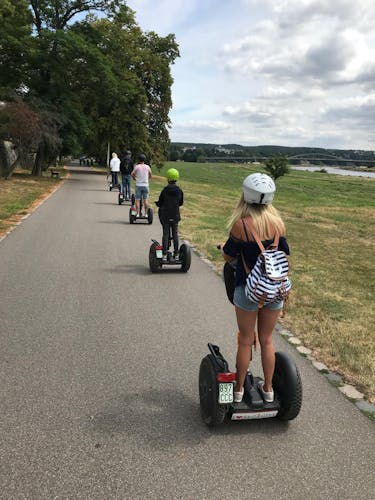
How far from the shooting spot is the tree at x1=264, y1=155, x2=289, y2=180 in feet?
228

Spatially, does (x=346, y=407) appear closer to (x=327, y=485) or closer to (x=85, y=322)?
(x=327, y=485)

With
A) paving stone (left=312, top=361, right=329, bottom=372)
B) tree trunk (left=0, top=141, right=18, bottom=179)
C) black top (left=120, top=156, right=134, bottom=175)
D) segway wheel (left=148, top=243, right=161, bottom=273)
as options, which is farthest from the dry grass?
paving stone (left=312, top=361, right=329, bottom=372)

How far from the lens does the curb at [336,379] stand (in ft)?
12.8

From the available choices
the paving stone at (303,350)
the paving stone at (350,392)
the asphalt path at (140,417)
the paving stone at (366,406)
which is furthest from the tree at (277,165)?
the paving stone at (366,406)

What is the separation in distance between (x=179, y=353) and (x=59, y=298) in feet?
7.94

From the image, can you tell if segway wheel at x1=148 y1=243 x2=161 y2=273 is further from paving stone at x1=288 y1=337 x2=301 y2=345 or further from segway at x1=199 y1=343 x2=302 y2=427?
segway at x1=199 y1=343 x2=302 y2=427

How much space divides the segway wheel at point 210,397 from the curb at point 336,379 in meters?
1.28

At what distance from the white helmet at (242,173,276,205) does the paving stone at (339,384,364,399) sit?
2022 mm

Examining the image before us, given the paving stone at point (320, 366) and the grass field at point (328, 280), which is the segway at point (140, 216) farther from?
the paving stone at point (320, 366)

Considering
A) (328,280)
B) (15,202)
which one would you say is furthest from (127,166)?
(328,280)

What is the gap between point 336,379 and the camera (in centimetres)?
440

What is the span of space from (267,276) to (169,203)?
5162 mm

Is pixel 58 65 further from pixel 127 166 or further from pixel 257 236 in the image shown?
pixel 257 236

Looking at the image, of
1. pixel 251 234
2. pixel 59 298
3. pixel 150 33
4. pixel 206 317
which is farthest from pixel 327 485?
pixel 150 33
